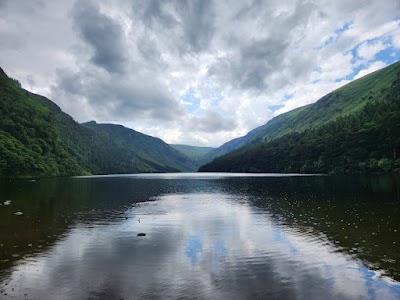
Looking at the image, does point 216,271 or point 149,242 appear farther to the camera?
point 149,242

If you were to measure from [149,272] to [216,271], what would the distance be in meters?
5.22

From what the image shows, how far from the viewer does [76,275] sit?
2362 centimetres

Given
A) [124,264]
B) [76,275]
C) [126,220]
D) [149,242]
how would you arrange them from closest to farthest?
[76,275] < [124,264] < [149,242] < [126,220]

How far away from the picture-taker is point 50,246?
32000mm

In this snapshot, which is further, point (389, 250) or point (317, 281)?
point (389, 250)

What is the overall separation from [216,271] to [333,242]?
15.6 metres

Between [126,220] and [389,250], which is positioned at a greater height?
[126,220]

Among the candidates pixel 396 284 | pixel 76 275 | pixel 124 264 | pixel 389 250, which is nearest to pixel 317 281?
pixel 396 284

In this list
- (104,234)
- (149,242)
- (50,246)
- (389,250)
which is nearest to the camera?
(389,250)

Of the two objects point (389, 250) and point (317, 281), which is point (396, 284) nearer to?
point (317, 281)

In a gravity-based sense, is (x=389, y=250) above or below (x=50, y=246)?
below

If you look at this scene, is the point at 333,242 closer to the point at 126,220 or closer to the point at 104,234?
the point at 104,234

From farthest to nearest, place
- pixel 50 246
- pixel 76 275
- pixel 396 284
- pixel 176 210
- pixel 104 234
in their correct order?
pixel 176 210, pixel 104 234, pixel 50 246, pixel 76 275, pixel 396 284

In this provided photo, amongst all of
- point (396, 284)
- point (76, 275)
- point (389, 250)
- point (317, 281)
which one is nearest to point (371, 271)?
point (396, 284)
